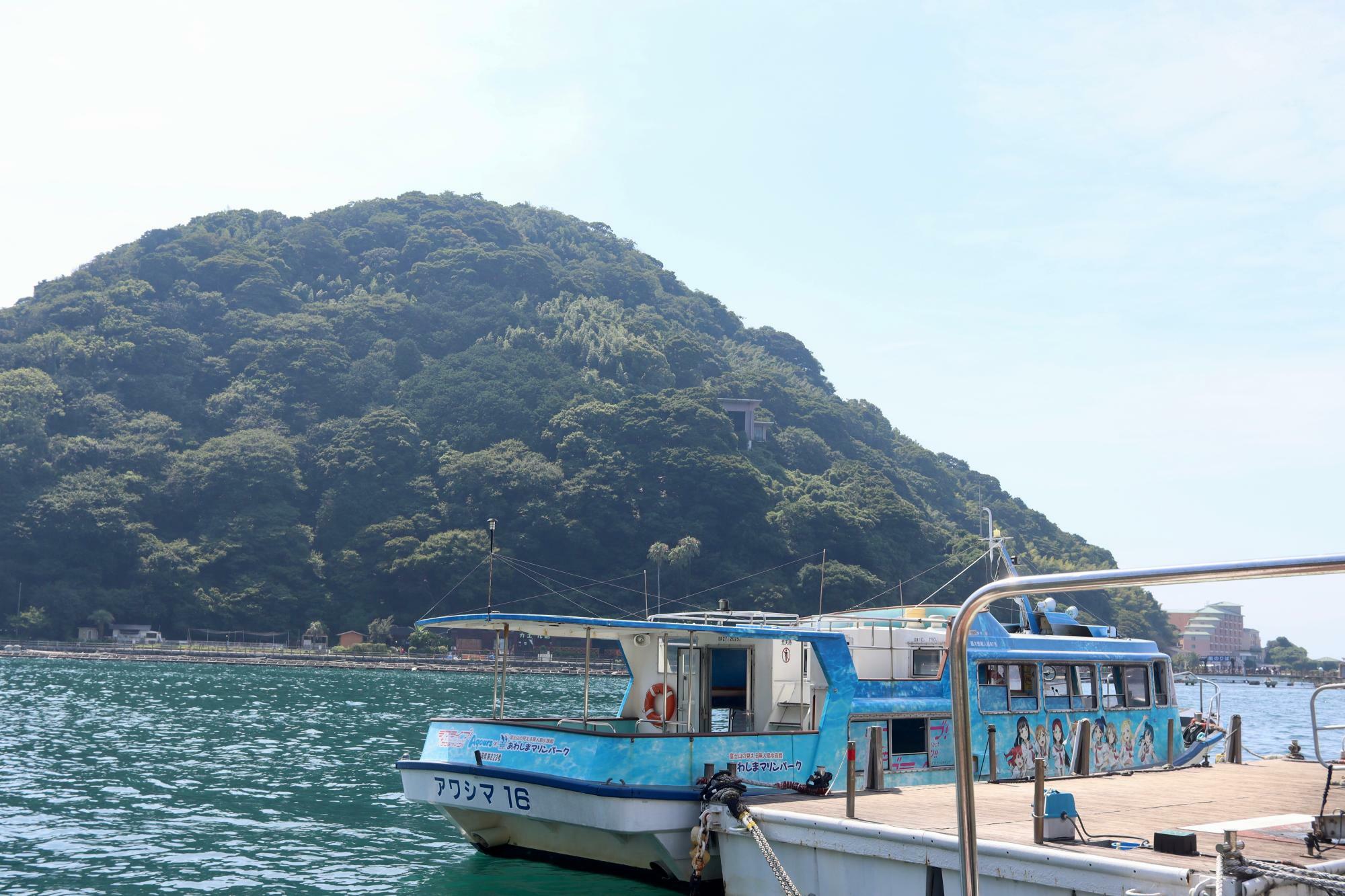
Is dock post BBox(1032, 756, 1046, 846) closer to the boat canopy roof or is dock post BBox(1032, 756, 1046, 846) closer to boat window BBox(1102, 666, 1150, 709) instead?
the boat canopy roof

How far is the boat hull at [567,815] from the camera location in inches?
555

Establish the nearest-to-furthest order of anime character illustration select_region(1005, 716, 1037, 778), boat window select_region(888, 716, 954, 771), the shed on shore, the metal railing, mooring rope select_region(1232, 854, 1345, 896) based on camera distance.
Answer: the metal railing, mooring rope select_region(1232, 854, 1345, 896), boat window select_region(888, 716, 954, 771), anime character illustration select_region(1005, 716, 1037, 778), the shed on shore

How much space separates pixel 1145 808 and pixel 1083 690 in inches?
220

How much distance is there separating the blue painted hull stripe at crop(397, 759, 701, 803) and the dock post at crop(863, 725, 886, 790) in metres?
2.63

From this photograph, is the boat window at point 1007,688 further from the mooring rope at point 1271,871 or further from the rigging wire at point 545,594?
the rigging wire at point 545,594

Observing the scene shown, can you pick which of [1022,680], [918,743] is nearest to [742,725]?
[918,743]

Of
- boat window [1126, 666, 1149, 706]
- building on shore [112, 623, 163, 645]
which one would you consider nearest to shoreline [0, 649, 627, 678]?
building on shore [112, 623, 163, 645]

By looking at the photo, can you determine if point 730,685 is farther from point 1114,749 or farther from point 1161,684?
point 1161,684

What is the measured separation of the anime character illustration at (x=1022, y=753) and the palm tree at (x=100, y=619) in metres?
96.4

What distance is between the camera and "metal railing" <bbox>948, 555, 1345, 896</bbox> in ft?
11.8

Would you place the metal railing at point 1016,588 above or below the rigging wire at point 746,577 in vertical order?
below

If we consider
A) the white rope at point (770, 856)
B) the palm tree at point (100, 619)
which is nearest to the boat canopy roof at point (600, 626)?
the white rope at point (770, 856)

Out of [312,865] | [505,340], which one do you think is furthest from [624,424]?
[312,865]

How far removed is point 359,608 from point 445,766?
94852 mm
